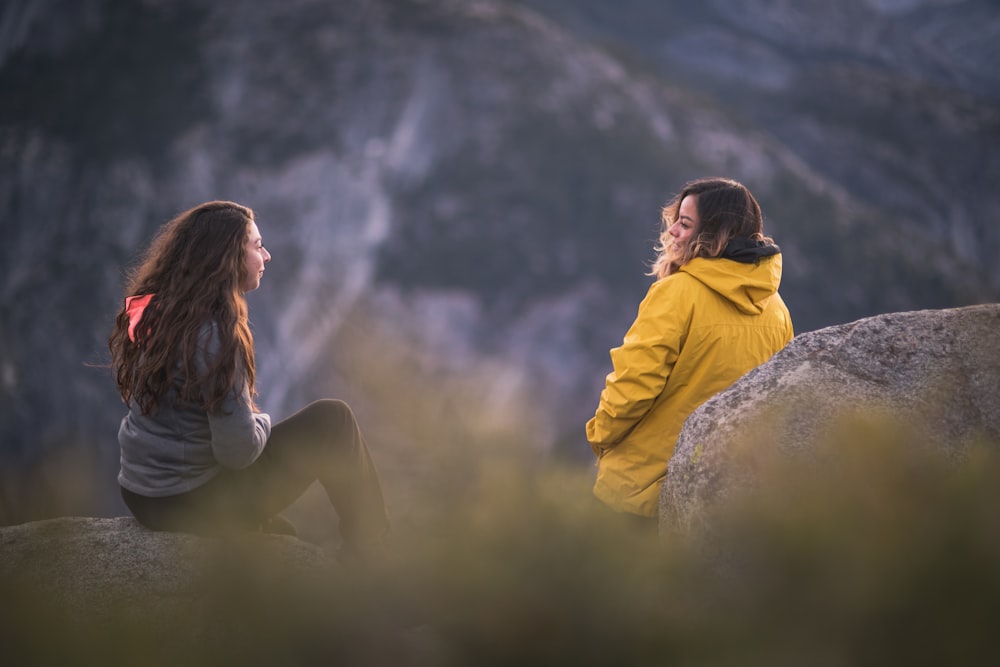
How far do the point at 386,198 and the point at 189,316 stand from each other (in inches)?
807

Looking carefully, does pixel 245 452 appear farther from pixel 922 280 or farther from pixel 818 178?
pixel 818 178

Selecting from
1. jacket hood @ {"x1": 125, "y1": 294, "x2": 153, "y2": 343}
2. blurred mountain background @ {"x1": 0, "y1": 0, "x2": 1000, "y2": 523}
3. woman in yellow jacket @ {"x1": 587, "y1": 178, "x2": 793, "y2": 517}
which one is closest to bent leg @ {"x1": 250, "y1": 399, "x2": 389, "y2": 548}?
jacket hood @ {"x1": 125, "y1": 294, "x2": 153, "y2": 343}

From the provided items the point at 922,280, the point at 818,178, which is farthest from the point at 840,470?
the point at 818,178

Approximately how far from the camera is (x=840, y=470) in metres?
1.51

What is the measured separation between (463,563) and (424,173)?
2264 centimetres

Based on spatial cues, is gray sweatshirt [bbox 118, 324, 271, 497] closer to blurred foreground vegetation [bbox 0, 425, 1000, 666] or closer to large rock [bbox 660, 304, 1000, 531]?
blurred foreground vegetation [bbox 0, 425, 1000, 666]

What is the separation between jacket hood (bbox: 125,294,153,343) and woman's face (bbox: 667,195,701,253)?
2.17 m

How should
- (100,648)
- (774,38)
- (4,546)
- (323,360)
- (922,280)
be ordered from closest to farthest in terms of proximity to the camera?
(100,648) < (4,546) < (323,360) < (922,280) < (774,38)

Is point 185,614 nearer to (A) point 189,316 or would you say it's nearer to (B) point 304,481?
(A) point 189,316

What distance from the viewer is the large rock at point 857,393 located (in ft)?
8.70

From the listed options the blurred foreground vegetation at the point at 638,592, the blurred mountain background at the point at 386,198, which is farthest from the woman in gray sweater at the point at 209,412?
the blurred mountain background at the point at 386,198

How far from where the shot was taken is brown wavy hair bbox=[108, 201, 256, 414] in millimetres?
3031

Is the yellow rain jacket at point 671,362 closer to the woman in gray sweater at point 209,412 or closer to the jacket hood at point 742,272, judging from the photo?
the jacket hood at point 742,272

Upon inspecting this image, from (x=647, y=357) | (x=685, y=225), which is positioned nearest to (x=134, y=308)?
(x=647, y=357)
